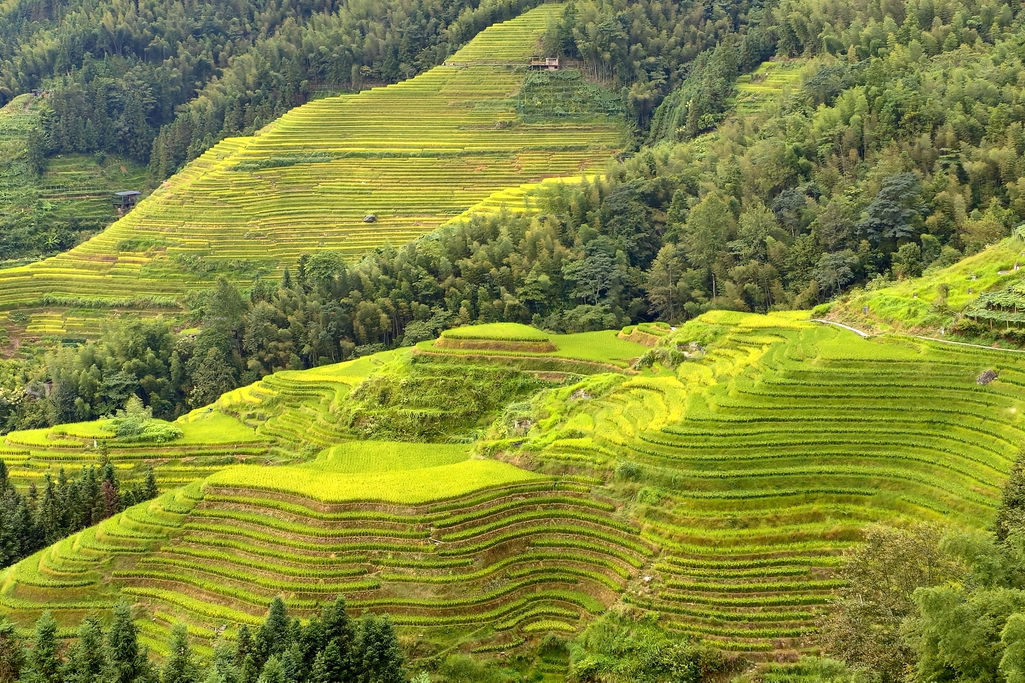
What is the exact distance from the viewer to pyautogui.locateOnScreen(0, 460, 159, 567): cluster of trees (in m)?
28.6

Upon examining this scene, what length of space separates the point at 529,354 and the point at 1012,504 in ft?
58.2

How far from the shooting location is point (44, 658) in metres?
21.5

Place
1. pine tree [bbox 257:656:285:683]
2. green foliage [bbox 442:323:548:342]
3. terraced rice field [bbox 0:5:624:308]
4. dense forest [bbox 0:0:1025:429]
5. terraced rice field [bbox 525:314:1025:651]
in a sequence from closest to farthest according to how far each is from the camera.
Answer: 1. pine tree [bbox 257:656:285:683]
2. terraced rice field [bbox 525:314:1025:651]
3. green foliage [bbox 442:323:548:342]
4. dense forest [bbox 0:0:1025:429]
5. terraced rice field [bbox 0:5:624:308]

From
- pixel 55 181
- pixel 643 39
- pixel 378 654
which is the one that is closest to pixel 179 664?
pixel 378 654

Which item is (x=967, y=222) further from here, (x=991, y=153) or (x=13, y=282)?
(x=13, y=282)

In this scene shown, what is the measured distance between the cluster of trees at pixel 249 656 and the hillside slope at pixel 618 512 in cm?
175

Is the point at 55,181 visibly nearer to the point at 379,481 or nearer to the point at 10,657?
the point at 379,481

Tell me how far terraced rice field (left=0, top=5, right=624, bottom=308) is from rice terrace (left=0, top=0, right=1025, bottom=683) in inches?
11.8

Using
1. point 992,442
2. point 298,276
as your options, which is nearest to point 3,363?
point 298,276

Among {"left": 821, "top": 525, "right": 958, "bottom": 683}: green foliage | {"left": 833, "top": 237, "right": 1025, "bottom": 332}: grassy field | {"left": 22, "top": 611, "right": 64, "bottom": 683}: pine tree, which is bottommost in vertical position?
{"left": 22, "top": 611, "right": 64, "bottom": 683}: pine tree

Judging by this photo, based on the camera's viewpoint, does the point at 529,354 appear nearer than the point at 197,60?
Yes

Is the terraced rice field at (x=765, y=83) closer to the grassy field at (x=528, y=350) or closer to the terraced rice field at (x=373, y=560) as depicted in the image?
the grassy field at (x=528, y=350)

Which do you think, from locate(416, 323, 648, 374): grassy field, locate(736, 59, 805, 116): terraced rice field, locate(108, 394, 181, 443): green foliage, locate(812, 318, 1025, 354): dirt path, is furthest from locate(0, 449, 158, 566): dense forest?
locate(736, 59, 805, 116): terraced rice field

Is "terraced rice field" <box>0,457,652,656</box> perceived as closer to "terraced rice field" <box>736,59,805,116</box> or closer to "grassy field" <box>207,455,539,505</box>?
"grassy field" <box>207,455,539,505</box>
